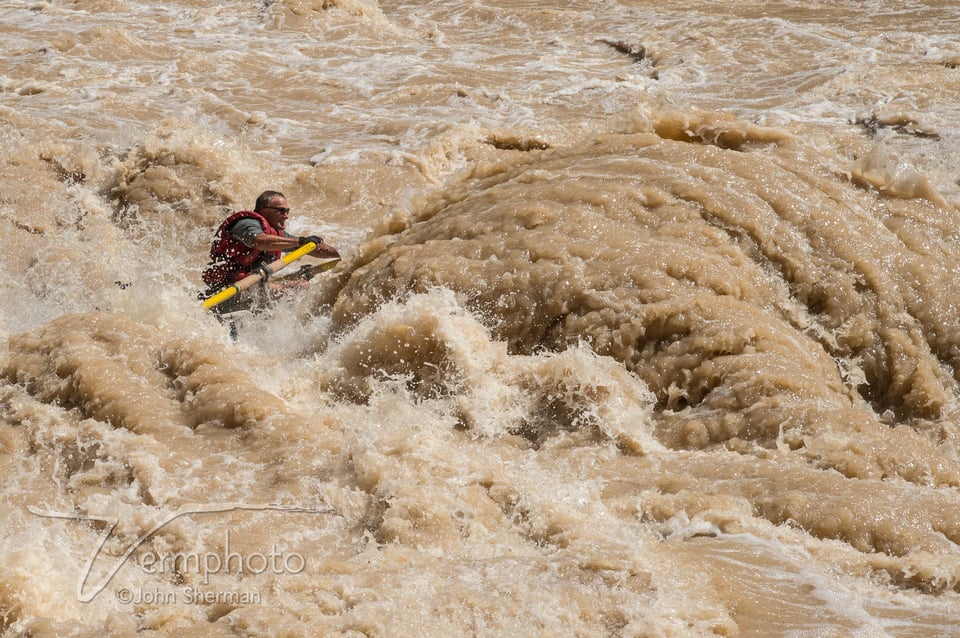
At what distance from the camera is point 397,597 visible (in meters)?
3.12

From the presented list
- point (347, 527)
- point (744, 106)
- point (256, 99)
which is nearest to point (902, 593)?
point (347, 527)

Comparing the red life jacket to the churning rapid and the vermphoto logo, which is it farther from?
the vermphoto logo

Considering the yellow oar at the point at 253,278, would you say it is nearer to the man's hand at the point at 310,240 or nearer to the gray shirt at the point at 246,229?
the man's hand at the point at 310,240

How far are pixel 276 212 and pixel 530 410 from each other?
3094 millimetres

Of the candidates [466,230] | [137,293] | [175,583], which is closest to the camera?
[175,583]

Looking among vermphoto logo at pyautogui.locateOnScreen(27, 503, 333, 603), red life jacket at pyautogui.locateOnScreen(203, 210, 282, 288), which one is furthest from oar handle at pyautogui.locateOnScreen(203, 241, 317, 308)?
vermphoto logo at pyautogui.locateOnScreen(27, 503, 333, 603)

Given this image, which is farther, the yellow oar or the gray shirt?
the gray shirt

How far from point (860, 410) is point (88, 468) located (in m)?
3.57

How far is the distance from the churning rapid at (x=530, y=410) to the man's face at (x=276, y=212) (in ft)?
3.07

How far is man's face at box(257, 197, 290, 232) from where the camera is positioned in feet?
22.6

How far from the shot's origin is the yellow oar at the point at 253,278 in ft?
20.4

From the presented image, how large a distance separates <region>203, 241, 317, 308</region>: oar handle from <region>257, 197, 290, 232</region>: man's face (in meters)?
0.32

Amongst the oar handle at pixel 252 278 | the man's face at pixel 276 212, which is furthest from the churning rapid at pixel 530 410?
the man's face at pixel 276 212

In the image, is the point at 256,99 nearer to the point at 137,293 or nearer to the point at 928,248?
the point at 137,293
